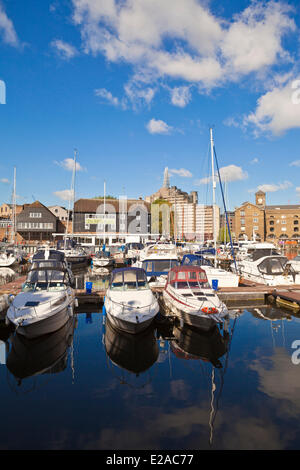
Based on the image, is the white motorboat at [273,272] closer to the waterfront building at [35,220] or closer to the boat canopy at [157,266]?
the boat canopy at [157,266]

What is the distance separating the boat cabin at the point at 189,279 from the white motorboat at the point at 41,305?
6.38 metres

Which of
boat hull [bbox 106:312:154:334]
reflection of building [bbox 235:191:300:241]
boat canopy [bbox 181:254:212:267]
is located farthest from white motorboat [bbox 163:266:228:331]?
reflection of building [bbox 235:191:300:241]

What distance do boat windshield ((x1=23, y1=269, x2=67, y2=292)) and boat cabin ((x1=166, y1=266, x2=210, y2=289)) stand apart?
21.9 feet

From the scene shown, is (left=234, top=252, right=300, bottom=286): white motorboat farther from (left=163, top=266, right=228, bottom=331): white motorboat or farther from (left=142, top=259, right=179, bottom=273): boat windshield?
(left=163, top=266, right=228, bottom=331): white motorboat

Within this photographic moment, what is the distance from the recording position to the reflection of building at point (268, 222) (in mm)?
109312

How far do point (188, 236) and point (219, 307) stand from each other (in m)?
113

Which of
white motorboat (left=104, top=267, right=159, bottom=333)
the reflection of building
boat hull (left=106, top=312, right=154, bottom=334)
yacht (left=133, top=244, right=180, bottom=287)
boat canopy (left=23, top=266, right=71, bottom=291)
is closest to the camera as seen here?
boat hull (left=106, top=312, right=154, bottom=334)

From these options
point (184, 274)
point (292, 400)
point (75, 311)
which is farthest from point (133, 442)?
point (75, 311)

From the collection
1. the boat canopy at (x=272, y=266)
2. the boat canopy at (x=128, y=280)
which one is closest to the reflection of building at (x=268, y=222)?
the boat canopy at (x=272, y=266)

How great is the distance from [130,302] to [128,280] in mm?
2238

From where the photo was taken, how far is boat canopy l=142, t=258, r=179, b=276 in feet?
80.6

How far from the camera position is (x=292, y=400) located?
906 centimetres

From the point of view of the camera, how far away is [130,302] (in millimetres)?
14531
